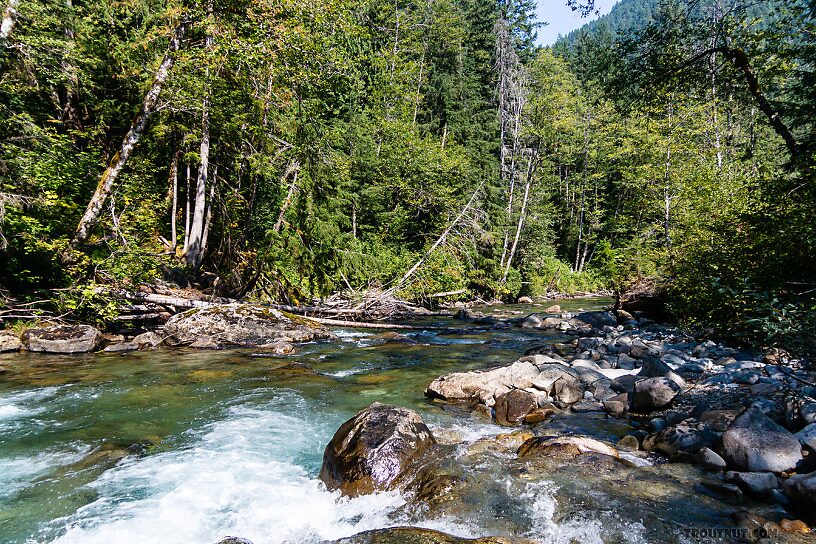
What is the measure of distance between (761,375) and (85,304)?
45.8ft

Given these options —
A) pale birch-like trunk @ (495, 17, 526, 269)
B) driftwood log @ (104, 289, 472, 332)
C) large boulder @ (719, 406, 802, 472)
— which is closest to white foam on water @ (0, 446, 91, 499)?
driftwood log @ (104, 289, 472, 332)

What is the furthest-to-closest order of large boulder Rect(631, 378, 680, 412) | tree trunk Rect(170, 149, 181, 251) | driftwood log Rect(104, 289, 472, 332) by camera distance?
tree trunk Rect(170, 149, 181, 251) < driftwood log Rect(104, 289, 472, 332) < large boulder Rect(631, 378, 680, 412)

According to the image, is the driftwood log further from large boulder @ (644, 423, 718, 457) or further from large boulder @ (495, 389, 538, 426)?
large boulder @ (644, 423, 718, 457)

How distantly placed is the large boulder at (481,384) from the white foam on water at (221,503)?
2849mm

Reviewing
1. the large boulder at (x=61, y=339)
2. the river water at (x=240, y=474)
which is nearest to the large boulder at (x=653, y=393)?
the river water at (x=240, y=474)

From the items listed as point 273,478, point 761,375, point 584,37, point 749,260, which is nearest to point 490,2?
point 584,37

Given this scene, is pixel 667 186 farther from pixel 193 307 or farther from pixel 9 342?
pixel 9 342

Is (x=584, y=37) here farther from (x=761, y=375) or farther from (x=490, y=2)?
(x=761, y=375)

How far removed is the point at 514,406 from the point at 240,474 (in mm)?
4088

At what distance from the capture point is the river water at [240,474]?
3748mm

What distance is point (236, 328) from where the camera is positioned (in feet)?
37.7

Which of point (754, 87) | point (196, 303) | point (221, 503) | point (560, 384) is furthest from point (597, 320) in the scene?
point (221, 503)

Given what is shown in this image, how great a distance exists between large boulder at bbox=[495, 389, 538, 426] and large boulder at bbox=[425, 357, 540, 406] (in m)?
0.34

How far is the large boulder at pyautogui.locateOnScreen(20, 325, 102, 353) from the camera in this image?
969cm
